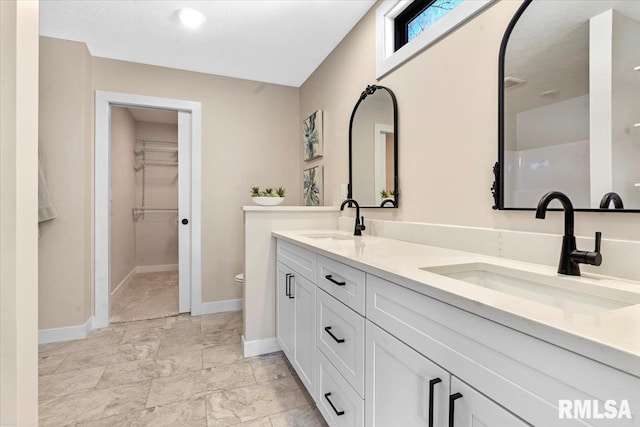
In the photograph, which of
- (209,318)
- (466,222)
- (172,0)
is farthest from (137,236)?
(466,222)

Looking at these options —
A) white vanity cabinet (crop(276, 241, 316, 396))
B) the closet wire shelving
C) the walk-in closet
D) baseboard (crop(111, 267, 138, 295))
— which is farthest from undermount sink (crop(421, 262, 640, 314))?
the closet wire shelving

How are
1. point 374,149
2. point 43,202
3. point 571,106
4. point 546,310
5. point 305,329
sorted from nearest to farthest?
point 546,310
point 571,106
point 305,329
point 374,149
point 43,202

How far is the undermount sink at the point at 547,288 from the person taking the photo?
790mm

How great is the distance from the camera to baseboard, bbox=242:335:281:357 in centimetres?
223

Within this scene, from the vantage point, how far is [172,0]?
6.88 feet

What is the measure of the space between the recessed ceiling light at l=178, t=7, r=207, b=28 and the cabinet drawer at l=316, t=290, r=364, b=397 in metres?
2.12

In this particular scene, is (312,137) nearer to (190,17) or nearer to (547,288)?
(190,17)

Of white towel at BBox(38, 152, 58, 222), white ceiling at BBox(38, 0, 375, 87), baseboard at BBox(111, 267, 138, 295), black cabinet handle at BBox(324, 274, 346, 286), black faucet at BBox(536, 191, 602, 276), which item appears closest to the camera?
black faucet at BBox(536, 191, 602, 276)

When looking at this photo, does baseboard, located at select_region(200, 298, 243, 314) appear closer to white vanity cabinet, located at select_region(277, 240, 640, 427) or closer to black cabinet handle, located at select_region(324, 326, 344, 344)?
white vanity cabinet, located at select_region(277, 240, 640, 427)

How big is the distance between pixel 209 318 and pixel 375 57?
2.71 metres

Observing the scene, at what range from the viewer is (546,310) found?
58cm

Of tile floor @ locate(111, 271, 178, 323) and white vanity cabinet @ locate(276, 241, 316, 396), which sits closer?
white vanity cabinet @ locate(276, 241, 316, 396)

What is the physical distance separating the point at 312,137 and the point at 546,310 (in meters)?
2.70

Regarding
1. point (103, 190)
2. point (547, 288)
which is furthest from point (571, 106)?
point (103, 190)
